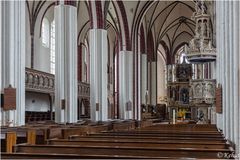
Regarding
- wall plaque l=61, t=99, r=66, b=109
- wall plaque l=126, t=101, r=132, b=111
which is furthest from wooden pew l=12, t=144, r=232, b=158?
wall plaque l=126, t=101, r=132, b=111

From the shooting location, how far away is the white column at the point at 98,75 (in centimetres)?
1961

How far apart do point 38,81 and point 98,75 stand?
295 cm

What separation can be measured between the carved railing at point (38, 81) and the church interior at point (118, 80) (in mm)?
51

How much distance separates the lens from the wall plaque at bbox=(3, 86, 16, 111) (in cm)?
980

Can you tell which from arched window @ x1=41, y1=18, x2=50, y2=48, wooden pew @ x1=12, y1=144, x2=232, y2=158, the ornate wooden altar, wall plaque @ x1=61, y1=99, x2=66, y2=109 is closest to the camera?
wooden pew @ x1=12, y1=144, x2=232, y2=158

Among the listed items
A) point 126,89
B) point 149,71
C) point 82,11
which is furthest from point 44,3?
point 149,71

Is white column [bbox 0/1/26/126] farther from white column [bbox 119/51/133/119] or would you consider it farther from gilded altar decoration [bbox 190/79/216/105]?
white column [bbox 119/51/133/119]

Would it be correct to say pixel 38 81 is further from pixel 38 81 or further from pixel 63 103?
pixel 63 103

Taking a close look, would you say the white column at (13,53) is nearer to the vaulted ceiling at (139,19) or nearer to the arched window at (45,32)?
the vaulted ceiling at (139,19)

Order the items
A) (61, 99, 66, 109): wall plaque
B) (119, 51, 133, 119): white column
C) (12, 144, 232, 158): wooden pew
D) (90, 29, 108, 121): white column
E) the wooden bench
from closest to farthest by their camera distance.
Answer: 1. (12, 144, 232, 158): wooden pew
2. the wooden bench
3. (61, 99, 66, 109): wall plaque
4. (90, 29, 108, 121): white column
5. (119, 51, 133, 119): white column

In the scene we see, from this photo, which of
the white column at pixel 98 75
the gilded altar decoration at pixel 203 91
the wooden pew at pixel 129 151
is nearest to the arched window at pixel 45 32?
the white column at pixel 98 75

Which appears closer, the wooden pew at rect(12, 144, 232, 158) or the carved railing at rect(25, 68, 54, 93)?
the wooden pew at rect(12, 144, 232, 158)

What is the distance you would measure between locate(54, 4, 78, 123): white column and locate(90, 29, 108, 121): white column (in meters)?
3.64

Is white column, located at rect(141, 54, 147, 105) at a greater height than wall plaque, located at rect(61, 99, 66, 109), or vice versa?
white column, located at rect(141, 54, 147, 105)
